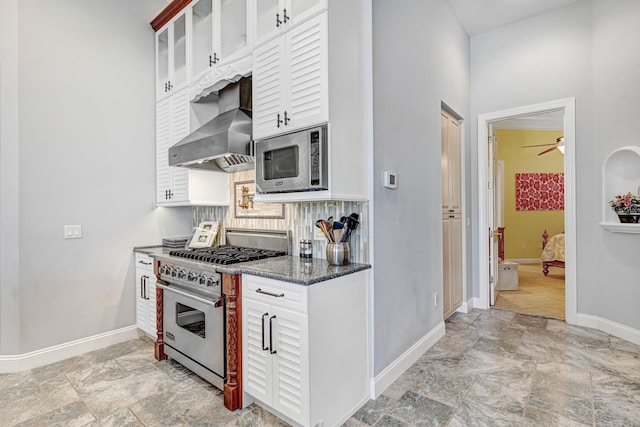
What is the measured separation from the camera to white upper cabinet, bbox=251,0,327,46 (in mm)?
1936

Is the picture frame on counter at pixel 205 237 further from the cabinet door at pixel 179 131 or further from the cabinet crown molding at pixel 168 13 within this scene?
the cabinet crown molding at pixel 168 13

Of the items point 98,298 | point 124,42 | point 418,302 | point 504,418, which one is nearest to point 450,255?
point 418,302

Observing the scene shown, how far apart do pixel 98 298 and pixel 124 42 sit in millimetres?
2460

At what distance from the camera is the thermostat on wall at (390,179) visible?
7.53ft

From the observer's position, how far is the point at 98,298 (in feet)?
9.93

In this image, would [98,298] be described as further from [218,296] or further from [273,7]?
[273,7]

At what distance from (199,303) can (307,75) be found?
1.65m

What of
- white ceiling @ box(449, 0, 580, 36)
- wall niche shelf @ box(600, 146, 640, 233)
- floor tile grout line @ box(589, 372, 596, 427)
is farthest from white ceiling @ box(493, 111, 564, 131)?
floor tile grout line @ box(589, 372, 596, 427)

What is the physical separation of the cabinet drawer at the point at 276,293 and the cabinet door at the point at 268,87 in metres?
0.95

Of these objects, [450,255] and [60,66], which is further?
[450,255]

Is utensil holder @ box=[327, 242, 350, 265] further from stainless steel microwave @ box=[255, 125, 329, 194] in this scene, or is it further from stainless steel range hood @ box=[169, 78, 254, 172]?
stainless steel range hood @ box=[169, 78, 254, 172]

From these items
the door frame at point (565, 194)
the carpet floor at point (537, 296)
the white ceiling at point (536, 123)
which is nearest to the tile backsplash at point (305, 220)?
the door frame at point (565, 194)

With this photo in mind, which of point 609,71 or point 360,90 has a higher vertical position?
point 609,71

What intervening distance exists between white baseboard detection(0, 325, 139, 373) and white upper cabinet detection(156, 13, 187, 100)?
2.36 m
